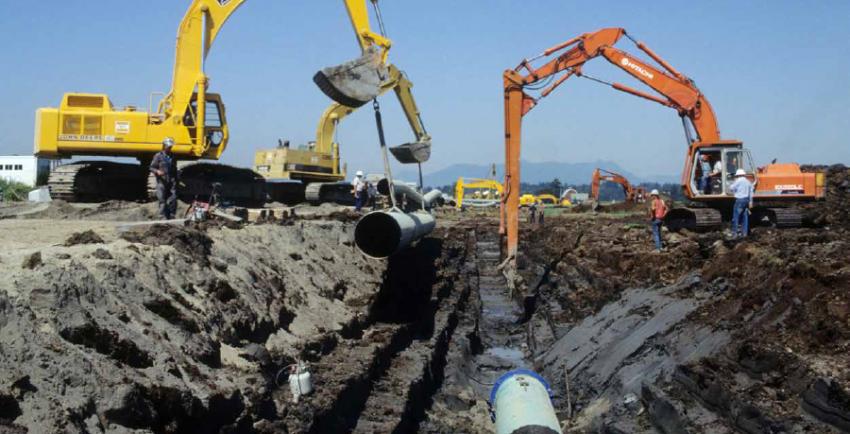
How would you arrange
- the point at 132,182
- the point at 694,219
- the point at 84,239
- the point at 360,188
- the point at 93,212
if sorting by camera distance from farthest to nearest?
the point at 360,188, the point at 132,182, the point at 694,219, the point at 93,212, the point at 84,239

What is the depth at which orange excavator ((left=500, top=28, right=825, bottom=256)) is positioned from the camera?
18.9 meters

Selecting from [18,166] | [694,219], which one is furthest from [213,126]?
[18,166]

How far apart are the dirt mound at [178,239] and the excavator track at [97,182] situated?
33.4ft

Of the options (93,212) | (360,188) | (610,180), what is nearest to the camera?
(93,212)

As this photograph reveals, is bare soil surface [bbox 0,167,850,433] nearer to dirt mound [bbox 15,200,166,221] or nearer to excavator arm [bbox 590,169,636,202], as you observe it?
dirt mound [bbox 15,200,166,221]

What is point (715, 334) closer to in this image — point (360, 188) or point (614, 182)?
point (360, 188)

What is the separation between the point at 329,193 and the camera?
2738 cm

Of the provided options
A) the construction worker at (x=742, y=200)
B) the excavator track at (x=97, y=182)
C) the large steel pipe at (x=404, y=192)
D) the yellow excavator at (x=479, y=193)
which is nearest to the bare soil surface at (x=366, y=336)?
the construction worker at (x=742, y=200)

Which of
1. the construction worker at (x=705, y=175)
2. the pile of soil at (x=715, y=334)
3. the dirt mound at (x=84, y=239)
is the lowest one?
the pile of soil at (x=715, y=334)

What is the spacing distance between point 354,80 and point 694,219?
33.4 ft

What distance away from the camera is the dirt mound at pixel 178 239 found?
384 inches

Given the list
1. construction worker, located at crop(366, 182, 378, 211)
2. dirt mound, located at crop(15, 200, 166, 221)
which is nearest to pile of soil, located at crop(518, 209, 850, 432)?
dirt mound, located at crop(15, 200, 166, 221)

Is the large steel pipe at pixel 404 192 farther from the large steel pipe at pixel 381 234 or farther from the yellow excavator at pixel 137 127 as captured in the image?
the large steel pipe at pixel 381 234

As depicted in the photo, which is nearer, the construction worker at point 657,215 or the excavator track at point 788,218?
the construction worker at point 657,215
